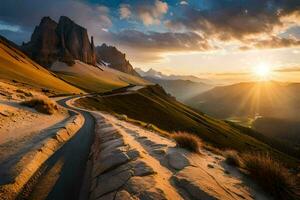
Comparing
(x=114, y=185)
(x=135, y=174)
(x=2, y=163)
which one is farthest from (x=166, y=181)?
(x=2, y=163)

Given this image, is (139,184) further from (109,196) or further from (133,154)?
(133,154)

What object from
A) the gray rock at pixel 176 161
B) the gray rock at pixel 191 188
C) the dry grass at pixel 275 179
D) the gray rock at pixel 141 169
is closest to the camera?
the gray rock at pixel 191 188

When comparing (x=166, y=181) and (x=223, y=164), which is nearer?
(x=166, y=181)

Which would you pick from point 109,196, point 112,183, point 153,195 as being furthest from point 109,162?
point 153,195

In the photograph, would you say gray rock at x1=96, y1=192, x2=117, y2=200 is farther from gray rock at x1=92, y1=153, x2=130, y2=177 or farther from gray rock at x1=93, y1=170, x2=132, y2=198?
gray rock at x1=92, y1=153, x2=130, y2=177

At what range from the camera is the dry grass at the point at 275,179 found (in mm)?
9312

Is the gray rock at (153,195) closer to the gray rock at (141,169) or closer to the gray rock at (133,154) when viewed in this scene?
the gray rock at (141,169)

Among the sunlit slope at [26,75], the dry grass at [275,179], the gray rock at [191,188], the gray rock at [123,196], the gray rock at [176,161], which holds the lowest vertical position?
the sunlit slope at [26,75]

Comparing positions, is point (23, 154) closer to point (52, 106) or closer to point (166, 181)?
point (166, 181)

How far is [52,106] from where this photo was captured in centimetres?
3198

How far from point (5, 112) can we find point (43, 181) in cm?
1479

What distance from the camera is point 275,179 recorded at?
9789 mm

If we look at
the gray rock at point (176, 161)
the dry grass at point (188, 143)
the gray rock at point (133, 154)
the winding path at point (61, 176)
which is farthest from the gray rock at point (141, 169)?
the dry grass at point (188, 143)

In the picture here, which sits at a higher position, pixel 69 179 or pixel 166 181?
pixel 166 181
